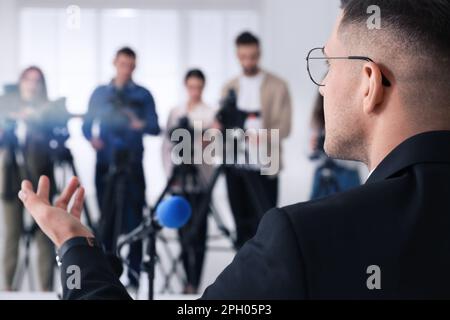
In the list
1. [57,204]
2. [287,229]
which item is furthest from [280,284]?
[57,204]

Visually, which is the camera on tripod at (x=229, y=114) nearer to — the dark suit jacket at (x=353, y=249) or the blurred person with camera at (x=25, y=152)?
the blurred person with camera at (x=25, y=152)

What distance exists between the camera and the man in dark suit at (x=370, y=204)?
0.54 meters

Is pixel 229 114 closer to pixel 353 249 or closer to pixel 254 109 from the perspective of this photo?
pixel 254 109

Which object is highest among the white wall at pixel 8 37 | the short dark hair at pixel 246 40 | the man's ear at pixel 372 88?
the white wall at pixel 8 37

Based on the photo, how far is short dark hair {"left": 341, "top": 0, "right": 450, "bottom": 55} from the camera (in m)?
0.69

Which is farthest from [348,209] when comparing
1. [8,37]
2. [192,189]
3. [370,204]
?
[8,37]

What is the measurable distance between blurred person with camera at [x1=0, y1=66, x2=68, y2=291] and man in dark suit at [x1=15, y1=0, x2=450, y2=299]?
2.37 m

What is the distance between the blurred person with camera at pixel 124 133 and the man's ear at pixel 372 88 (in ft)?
7.68

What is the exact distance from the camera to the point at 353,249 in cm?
54

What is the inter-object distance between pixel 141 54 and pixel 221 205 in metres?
1.86

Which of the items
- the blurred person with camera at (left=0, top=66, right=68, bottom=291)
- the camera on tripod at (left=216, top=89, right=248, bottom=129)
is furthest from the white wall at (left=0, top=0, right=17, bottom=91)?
the camera on tripod at (left=216, top=89, right=248, bottom=129)

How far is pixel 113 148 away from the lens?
303 centimetres

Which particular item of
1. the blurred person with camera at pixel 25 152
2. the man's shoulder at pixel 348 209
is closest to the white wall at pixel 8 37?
the blurred person with camera at pixel 25 152
